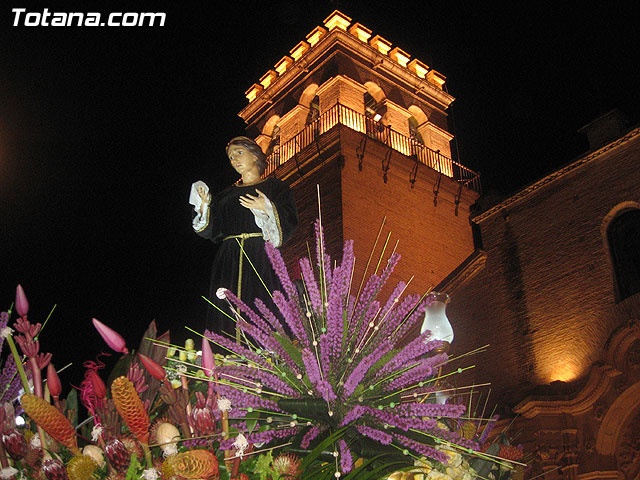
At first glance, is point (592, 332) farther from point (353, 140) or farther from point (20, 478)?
point (20, 478)

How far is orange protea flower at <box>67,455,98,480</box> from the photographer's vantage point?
2717mm

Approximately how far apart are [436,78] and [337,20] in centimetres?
431

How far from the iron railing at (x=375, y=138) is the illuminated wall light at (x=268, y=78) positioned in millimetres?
3591

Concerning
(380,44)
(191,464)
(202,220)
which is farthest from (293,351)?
(380,44)

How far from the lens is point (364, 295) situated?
12.2ft

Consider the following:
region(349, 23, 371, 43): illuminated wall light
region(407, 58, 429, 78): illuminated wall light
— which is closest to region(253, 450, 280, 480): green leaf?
region(349, 23, 371, 43): illuminated wall light

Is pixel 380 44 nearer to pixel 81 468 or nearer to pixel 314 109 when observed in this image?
pixel 314 109

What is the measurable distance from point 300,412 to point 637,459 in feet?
39.3

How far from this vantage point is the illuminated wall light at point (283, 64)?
24.2m

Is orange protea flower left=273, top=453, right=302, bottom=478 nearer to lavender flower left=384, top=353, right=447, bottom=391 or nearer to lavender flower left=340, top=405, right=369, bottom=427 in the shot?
lavender flower left=340, top=405, right=369, bottom=427

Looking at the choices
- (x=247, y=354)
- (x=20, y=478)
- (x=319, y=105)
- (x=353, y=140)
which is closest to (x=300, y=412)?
(x=247, y=354)

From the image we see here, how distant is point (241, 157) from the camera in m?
6.68

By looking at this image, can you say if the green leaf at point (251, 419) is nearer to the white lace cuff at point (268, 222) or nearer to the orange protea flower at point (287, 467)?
the orange protea flower at point (287, 467)

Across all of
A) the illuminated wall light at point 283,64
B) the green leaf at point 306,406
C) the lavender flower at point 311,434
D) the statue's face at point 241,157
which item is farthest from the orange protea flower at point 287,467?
the illuminated wall light at point 283,64
